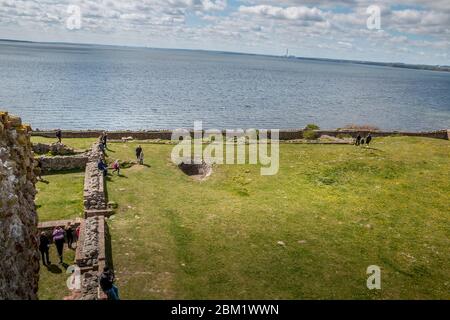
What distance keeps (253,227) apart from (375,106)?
113 metres

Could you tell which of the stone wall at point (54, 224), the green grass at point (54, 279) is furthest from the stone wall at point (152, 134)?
the green grass at point (54, 279)

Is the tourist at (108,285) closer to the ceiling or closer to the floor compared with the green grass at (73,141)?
closer to the floor

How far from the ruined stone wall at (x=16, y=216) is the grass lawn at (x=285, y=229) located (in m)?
3.86

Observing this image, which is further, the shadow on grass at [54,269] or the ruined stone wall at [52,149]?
the ruined stone wall at [52,149]

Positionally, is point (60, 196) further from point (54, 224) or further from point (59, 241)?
point (59, 241)

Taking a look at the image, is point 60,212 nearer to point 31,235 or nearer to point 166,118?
point 31,235

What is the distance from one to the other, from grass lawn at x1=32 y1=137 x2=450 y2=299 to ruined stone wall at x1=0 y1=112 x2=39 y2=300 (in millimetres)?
3861

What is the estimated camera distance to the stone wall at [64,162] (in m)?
31.2

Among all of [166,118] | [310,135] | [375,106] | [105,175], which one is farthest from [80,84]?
[105,175]

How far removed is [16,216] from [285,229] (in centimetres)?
1374

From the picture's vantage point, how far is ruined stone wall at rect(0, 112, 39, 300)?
464 inches

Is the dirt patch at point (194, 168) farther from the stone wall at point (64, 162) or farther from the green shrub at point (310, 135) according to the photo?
the green shrub at point (310, 135)

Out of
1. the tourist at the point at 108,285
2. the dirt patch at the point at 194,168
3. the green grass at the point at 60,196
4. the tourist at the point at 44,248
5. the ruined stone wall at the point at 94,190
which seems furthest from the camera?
the dirt patch at the point at 194,168

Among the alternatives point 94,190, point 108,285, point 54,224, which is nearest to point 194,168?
point 94,190
